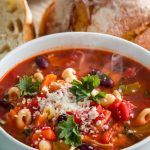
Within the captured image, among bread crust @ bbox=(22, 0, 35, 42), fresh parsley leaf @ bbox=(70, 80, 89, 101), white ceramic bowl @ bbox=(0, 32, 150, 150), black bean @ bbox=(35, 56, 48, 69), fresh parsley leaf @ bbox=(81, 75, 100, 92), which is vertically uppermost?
bread crust @ bbox=(22, 0, 35, 42)

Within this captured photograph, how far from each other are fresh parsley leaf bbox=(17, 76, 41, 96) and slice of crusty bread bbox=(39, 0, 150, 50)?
63cm

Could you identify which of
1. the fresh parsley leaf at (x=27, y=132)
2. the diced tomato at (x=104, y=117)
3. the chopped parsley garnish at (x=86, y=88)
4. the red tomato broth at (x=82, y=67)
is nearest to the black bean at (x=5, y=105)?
the red tomato broth at (x=82, y=67)

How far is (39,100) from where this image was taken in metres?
1.75

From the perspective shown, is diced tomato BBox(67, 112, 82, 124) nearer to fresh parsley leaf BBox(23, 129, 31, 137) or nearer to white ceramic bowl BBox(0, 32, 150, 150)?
fresh parsley leaf BBox(23, 129, 31, 137)

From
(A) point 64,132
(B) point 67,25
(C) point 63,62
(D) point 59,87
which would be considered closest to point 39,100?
(D) point 59,87

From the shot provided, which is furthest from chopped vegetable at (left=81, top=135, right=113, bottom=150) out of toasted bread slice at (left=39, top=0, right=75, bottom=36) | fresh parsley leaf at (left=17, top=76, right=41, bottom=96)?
toasted bread slice at (left=39, top=0, right=75, bottom=36)

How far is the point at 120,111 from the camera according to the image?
168 cm

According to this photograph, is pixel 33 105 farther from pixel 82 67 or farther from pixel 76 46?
pixel 76 46

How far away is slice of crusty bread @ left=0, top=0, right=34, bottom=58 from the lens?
2416 millimetres

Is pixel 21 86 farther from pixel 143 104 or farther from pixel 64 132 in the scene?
pixel 143 104

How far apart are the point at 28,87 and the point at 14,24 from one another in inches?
30.1

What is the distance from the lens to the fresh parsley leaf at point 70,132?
5.15ft

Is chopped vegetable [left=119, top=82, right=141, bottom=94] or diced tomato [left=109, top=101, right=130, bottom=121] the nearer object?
diced tomato [left=109, top=101, right=130, bottom=121]

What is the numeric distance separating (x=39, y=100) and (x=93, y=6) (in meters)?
0.79
